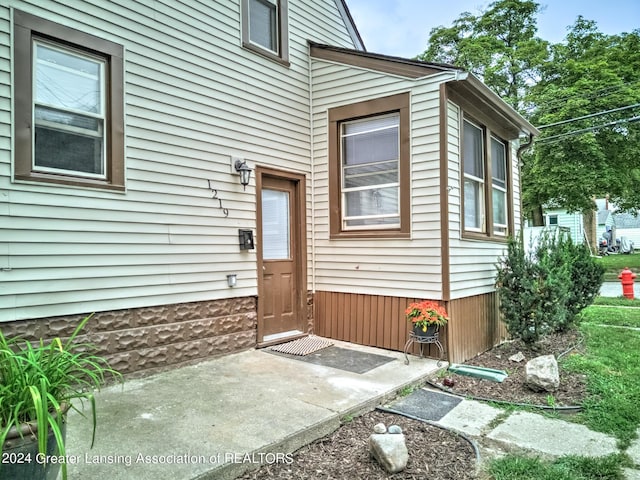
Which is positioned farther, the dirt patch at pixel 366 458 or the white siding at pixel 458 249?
the white siding at pixel 458 249

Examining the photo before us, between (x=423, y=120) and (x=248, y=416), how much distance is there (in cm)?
376

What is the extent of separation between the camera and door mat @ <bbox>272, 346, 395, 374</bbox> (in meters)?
4.45

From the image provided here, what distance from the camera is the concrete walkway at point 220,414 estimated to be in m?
2.40

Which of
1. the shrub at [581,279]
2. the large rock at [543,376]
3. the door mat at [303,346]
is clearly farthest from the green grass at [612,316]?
the door mat at [303,346]

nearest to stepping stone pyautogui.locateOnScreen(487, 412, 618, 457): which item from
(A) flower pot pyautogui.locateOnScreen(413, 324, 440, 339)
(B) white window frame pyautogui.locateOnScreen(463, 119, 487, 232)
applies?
(A) flower pot pyautogui.locateOnScreen(413, 324, 440, 339)

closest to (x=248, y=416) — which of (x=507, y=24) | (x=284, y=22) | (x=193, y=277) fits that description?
(x=193, y=277)

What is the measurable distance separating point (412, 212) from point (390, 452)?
305 cm

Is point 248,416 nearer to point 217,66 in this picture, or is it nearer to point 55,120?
point 55,120

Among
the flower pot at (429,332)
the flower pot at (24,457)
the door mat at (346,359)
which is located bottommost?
the door mat at (346,359)

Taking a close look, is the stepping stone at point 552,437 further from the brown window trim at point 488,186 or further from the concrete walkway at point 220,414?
the brown window trim at point 488,186

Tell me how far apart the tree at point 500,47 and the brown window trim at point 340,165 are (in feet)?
39.7

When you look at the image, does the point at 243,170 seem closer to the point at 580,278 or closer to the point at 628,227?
the point at 580,278

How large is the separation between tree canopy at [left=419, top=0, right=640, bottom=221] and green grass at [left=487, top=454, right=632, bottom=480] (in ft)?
36.4

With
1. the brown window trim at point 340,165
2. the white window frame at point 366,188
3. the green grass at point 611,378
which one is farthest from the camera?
the white window frame at point 366,188
